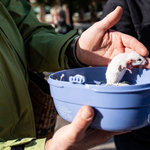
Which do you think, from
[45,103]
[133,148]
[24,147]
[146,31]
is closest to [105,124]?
[24,147]

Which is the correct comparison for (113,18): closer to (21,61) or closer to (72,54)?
(72,54)

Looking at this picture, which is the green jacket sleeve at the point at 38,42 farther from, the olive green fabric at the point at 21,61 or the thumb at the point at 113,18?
the thumb at the point at 113,18

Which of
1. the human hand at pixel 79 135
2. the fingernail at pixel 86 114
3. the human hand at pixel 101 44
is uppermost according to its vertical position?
the human hand at pixel 101 44

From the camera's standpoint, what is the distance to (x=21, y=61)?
94cm

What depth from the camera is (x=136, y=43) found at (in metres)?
0.90

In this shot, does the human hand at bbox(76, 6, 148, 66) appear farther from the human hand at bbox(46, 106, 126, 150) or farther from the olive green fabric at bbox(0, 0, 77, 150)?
the human hand at bbox(46, 106, 126, 150)

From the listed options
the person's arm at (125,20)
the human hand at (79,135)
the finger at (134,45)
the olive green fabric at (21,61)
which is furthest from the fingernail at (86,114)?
the person's arm at (125,20)

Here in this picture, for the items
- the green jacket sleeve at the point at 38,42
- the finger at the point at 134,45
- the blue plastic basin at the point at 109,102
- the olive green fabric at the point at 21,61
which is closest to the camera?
the blue plastic basin at the point at 109,102

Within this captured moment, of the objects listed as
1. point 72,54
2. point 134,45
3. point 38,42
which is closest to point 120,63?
point 134,45

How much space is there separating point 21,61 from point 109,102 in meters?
0.55

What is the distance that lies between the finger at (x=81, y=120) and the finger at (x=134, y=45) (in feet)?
1.46

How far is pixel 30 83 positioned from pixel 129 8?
2.41 ft

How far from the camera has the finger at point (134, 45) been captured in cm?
88

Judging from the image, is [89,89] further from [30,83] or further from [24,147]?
[30,83]
